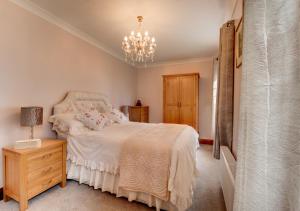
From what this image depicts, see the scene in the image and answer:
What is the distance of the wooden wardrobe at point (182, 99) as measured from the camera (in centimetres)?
468

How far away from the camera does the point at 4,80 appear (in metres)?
2.07

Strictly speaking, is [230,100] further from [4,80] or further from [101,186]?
[4,80]

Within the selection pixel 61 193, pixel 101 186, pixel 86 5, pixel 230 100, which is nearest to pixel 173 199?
pixel 101 186

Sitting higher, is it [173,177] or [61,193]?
[173,177]

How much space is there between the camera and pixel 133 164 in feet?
6.07

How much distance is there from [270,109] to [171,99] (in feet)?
14.0

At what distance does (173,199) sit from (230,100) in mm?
1398

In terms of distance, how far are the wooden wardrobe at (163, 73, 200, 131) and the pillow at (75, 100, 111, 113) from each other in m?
1.99

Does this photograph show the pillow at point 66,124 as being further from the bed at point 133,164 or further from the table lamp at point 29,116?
the table lamp at point 29,116

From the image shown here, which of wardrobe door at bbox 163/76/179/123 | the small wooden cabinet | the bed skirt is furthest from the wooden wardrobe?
the bed skirt

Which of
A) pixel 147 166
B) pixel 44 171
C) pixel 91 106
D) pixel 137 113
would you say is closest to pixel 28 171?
pixel 44 171

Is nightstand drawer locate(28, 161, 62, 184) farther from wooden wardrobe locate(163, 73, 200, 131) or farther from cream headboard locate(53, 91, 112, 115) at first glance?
wooden wardrobe locate(163, 73, 200, 131)

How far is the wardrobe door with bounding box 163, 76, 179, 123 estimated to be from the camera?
488cm

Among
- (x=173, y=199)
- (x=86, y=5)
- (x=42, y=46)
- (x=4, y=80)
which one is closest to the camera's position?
(x=173, y=199)
